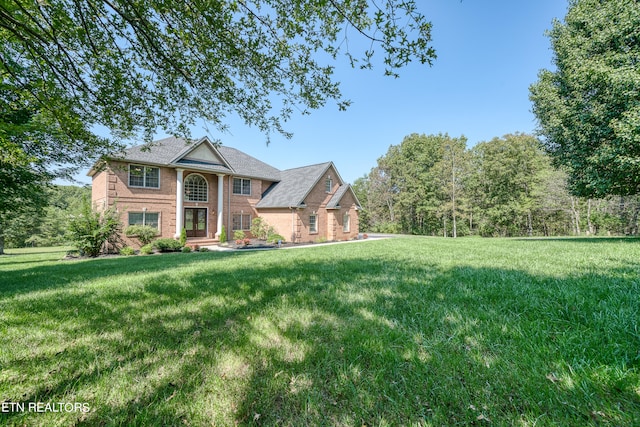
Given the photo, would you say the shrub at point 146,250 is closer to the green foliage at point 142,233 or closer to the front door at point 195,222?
the green foliage at point 142,233

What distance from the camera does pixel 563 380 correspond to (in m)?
1.79

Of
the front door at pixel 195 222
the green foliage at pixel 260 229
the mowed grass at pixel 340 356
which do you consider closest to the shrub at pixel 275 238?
the green foliage at pixel 260 229

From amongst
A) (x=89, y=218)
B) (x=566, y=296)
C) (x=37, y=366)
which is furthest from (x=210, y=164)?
(x=566, y=296)

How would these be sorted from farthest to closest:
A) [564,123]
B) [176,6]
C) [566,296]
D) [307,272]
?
[564,123], [307,272], [176,6], [566,296]

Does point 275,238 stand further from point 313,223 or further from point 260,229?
point 313,223

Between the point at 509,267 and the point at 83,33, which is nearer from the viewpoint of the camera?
the point at 83,33

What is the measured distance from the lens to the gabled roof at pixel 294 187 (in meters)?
21.2

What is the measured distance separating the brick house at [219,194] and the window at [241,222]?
9 cm

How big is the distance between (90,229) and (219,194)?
815 centimetres

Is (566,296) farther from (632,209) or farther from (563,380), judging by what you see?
(632,209)

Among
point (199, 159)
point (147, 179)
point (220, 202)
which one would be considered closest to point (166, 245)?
point (147, 179)

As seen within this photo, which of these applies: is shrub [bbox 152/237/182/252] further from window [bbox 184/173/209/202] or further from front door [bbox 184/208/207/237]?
window [bbox 184/173/209/202]

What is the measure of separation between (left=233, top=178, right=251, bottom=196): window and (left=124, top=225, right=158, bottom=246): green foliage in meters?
7.05

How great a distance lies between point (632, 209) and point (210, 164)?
41.0 meters
